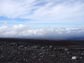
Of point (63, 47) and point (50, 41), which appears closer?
point (63, 47)

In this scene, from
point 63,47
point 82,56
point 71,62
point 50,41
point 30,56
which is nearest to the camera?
point 71,62

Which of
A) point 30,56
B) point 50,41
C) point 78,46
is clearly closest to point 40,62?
point 30,56

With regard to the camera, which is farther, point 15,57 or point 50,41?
point 50,41

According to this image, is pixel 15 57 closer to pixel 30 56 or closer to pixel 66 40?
pixel 30 56

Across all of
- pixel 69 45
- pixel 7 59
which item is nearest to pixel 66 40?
pixel 69 45

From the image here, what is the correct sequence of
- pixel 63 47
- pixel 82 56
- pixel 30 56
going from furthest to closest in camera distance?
pixel 63 47 < pixel 30 56 < pixel 82 56

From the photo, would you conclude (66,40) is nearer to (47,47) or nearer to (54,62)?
(47,47)

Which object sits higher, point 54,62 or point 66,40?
point 66,40

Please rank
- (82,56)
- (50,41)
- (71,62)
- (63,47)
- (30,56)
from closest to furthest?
(71,62), (82,56), (30,56), (63,47), (50,41)

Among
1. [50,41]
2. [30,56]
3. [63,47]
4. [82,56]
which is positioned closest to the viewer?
[82,56]
